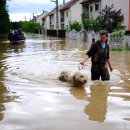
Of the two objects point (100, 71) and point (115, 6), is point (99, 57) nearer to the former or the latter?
point (100, 71)

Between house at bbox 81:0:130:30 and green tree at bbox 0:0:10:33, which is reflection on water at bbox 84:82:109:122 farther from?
green tree at bbox 0:0:10:33

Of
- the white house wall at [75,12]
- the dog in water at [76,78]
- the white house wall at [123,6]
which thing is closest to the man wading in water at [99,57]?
the dog in water at [76,78]

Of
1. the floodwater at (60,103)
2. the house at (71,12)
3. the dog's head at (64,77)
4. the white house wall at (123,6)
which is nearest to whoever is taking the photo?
the floodwater at (60,103)

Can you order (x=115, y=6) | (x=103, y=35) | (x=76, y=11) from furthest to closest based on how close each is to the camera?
(x=76, y=11), (x=115, y=6), (x=103, y=35)

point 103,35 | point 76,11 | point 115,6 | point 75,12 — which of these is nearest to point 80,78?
point 103,35

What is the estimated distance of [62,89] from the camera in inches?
392

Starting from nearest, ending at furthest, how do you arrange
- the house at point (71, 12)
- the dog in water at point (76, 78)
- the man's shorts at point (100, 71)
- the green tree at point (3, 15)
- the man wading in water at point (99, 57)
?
the man wading in water at point (99, 57)
the dog in water at point (76, 78)
the man's shorts at point (100, 71)
the green tree at point (3, 15)
the house at point (71, 12)

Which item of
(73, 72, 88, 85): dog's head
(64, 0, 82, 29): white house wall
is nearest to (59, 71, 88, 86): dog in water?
(73, 72, 88, 85): dog's head

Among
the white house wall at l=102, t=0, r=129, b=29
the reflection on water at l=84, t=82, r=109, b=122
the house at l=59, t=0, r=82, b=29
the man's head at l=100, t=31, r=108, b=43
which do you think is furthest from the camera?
the house at l=59, t=0, r=82, b=29

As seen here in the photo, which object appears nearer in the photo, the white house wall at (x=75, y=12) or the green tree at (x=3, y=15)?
the green tree at (x=3, y=15)

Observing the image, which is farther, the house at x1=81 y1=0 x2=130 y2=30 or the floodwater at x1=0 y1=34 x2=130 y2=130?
the house at x1=81 y1=0 x2=130 y2=30

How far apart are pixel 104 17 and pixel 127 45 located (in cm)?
909

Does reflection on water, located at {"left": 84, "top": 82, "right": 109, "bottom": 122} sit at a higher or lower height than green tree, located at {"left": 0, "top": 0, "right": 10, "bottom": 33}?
lower

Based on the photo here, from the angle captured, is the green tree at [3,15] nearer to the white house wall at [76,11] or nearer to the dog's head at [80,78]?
the white house wall at [76,11]
